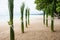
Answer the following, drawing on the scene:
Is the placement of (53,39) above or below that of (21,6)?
below

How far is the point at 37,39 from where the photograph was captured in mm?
13352

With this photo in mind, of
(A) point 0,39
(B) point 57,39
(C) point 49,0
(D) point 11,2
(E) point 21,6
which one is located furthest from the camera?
(C) point 49,0

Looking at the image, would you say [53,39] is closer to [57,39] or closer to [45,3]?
[57,39]

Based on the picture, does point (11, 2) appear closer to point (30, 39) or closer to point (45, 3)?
point (30, 39)

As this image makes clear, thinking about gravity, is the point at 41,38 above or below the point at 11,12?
below

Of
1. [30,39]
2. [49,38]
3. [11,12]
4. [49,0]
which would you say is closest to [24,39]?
[30,39]

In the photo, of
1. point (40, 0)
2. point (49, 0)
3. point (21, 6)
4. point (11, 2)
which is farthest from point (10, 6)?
point (40, 0)

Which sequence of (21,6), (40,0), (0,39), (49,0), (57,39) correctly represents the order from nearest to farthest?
(57,39) < (0,39) < (21,6) < (49,0) < (40,0)

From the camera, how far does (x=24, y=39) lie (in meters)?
13.6

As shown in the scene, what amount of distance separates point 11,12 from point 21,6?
23.3 ft

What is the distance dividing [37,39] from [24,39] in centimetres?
95

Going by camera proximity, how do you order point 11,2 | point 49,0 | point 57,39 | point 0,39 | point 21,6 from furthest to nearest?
point 49,0 → point 21,6 → point 0,39 → point 57,39 → point 11,2

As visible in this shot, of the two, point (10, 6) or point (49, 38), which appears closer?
point (10, 6)

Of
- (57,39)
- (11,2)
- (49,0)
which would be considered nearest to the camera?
(11,2)
